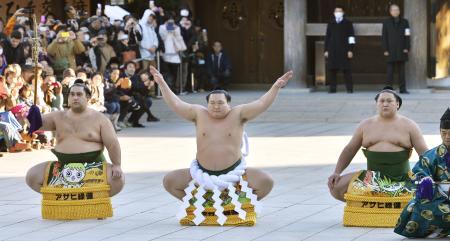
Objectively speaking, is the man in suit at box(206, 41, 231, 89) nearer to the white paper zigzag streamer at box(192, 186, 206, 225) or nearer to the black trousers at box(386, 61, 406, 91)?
the black trousers at box(386, 61, 406, 91)

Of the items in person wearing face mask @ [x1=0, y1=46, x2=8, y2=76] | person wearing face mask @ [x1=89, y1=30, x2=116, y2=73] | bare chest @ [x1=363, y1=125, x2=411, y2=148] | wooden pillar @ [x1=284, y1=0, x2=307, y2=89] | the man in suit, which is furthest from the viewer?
the man in suit

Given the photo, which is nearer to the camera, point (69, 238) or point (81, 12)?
point (69, 238)

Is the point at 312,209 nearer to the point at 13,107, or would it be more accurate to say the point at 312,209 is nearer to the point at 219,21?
the point at 13,107

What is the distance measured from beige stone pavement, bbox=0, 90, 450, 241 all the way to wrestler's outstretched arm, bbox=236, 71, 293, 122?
653 millimetres

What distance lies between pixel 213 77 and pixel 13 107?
18.4 feet

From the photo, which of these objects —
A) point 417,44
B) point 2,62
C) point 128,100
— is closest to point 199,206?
point 2,62

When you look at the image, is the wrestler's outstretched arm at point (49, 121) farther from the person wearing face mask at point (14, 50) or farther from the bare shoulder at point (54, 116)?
the person wearing face mask at point (14, 50)

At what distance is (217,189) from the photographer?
7.27 metres

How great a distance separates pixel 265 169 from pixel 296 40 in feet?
20.9

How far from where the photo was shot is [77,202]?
7484 millimetres

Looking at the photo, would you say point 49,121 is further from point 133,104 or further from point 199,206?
point 133,104

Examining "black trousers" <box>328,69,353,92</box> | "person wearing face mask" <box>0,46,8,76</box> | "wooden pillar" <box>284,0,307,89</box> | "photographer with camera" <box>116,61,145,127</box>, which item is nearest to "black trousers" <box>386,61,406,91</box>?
"black trousers" <box>328,69,353,92</box>

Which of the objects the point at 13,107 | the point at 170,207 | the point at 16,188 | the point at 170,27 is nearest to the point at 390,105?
the point at 170,207

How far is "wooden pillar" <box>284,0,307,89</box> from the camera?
53.6 ft
